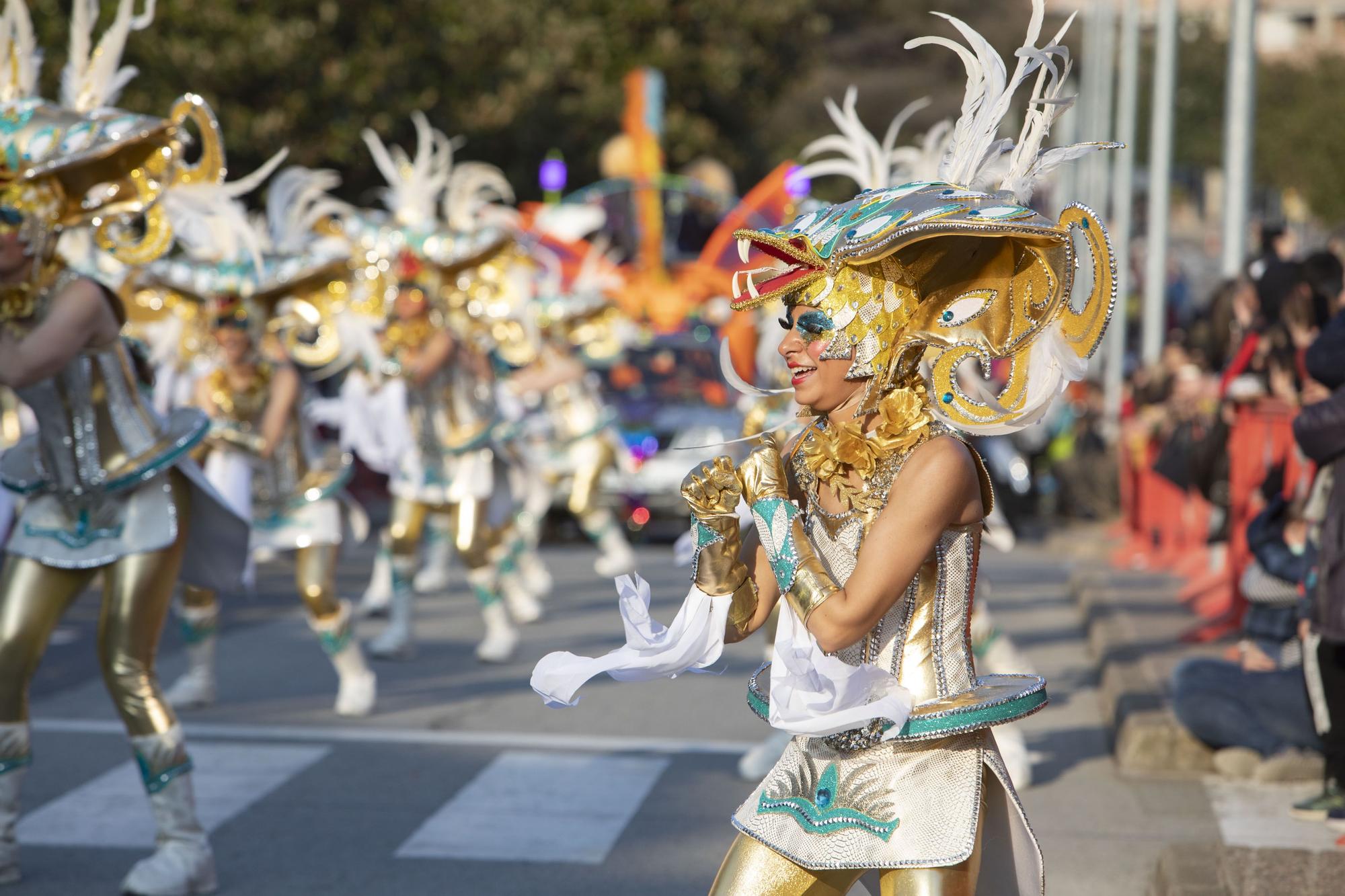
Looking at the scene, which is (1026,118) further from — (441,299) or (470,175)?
(470,175)

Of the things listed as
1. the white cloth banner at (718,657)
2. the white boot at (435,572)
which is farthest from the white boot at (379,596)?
the white cloth banner at (718,657)

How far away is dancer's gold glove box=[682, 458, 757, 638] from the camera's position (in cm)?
347

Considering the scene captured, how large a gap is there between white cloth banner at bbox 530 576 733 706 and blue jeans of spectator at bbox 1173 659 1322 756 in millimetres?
4107

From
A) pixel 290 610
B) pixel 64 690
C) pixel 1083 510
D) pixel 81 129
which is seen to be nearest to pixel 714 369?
pixel 1083 510

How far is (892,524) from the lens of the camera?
3451 mm

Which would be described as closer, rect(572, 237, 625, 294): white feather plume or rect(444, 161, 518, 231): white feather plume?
rect(444, 161, 518, 231): white feather plume

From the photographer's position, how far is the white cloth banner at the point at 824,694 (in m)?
3.44

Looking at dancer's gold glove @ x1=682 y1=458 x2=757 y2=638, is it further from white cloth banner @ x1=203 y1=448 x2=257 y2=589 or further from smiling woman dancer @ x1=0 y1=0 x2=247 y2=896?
white cloth banner @ x1=203 y1=448 x2=257 y2=589

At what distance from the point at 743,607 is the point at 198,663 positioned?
19.4ft

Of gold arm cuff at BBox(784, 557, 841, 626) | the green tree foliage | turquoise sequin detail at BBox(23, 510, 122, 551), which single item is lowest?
turquoise sequin detail at BBox(23, 510, 122, 551)

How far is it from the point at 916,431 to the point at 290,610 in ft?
32.6

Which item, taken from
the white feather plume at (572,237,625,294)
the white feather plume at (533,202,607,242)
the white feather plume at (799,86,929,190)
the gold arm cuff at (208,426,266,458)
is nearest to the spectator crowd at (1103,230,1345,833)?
the white feather plume at (799,86,929,190)

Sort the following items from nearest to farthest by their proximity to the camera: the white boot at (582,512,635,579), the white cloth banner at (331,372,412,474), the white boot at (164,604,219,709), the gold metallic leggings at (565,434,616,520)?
the white boot at (164,604,219,709)
the white cloth banner at (331,372,412,474)
the white boot at (582,512,635,579)
the gold metallic leggings at (565,434,616,520)

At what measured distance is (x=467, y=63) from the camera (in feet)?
78.1
